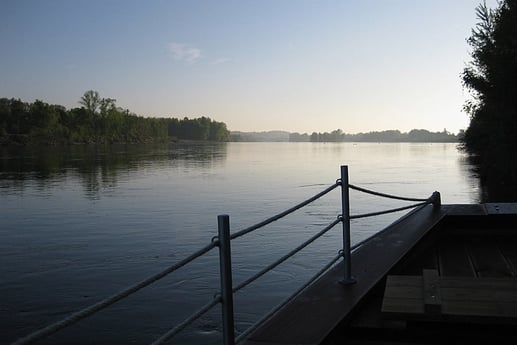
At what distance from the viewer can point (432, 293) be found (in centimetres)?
321

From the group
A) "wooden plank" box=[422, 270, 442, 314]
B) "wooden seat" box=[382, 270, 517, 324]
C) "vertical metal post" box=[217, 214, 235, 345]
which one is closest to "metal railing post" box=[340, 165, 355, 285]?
"wooden seat" box=[382, 270, 517, 324]

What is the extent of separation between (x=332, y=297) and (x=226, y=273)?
4.40 ft

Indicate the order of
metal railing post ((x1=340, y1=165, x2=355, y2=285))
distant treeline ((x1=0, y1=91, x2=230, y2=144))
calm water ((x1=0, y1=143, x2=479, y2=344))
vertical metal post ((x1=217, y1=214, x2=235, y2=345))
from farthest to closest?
1. distant treeline ((x1=0, y1=91, x2=230, y2=144))
2. calm water ((x1=0, y1=143, x2=479, y2=344))
3. metal railing post ((x1=340, y1=165, x2=355, y2=285))
4. vertical metal post ((x1=217, y1=214, x2=235, y2=345))

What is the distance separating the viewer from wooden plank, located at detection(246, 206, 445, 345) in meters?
3.14

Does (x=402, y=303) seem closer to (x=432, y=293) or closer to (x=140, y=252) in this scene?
(x=432, y=293)

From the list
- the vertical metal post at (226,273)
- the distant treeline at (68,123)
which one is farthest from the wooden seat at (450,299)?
the distant treeline at (68,123)

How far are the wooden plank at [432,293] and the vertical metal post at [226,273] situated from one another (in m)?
1.23

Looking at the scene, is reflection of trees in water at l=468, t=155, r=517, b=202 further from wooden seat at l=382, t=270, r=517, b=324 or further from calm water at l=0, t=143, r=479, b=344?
wooden seat at l=382, t=270, r=517, b=324

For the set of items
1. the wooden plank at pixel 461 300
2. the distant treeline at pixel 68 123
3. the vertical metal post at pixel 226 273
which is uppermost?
the distant treeline at pixel 68 123

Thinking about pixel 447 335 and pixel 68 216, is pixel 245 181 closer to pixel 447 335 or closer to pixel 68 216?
pixel 68 216

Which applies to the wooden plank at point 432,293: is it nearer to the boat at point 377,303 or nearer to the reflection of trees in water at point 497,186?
the boat at point 377,303

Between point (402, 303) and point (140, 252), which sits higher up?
point (402, 303)

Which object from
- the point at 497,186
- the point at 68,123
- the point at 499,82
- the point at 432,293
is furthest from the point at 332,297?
the point at 68,123

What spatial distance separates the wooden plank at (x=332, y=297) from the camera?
3.14 m
